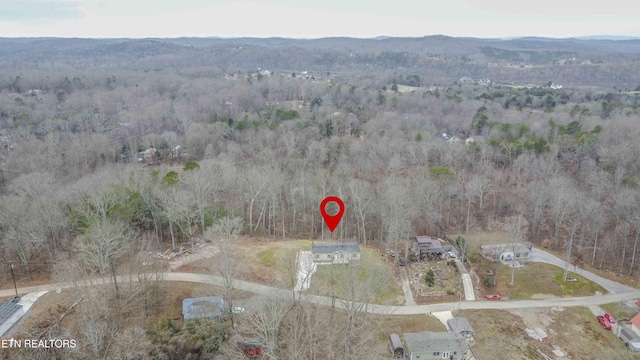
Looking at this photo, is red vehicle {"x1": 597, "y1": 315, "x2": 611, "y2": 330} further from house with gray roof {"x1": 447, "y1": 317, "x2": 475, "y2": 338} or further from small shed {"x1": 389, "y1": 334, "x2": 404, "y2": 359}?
small shed {"x1": 389, "y1": 334, "x2": 404, "y2": 359}

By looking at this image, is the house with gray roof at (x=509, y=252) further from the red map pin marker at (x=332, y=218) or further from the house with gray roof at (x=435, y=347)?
the red map pin marker at (x=332, y=218)

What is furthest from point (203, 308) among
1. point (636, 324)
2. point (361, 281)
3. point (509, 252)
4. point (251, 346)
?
point (636, 324)

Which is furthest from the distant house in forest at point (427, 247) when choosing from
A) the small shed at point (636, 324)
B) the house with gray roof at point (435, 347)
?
the small shed at point (636, 324)

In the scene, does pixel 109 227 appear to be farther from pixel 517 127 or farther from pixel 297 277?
pixel 517 127

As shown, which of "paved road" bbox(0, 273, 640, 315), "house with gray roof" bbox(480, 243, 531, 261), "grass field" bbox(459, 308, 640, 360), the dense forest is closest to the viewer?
"grass field" bbox(459, 308, 640, 360)

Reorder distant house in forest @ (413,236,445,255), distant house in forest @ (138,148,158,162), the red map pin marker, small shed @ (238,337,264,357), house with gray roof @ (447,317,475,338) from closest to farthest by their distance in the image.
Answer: small shed @ (238,337,264,357)
house with gray roof @ (447,317,475,338)
distant house in forest @ (413,236,445,255)
the red map pin marker
distant house in forest @ (138,148,158,162)

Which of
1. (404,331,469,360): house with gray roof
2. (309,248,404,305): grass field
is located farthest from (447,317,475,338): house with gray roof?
(309,248,404,305): grass field
